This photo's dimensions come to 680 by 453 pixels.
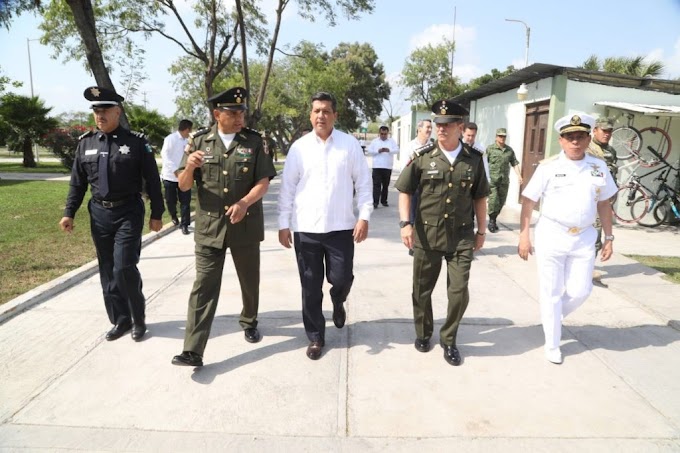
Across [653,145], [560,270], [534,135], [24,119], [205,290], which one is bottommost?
[205,290]

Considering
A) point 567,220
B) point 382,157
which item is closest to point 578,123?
point 567,220

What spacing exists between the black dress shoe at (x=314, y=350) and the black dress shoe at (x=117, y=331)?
1.57 meters

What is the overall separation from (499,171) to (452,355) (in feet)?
16.6

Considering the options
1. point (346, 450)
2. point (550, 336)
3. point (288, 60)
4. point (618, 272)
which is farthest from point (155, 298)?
point (288, 60)

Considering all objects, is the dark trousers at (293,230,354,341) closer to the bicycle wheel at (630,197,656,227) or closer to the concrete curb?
the concrete curb

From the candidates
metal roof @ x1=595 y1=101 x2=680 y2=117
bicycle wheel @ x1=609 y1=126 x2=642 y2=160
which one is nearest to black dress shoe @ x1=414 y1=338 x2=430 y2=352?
metal roof @ x1=595 y1=101 x2=680 y2=117

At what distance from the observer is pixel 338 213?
3520 mm

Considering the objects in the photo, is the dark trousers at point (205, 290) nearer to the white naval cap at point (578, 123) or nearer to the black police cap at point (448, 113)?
the black police cap at point (448, 113)

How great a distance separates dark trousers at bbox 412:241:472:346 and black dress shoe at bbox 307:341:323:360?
30.6 inches

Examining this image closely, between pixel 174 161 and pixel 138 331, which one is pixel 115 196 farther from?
pixel 174 161

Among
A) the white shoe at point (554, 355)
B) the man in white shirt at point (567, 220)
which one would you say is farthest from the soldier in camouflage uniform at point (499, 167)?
the white shoe at point (554, 355)

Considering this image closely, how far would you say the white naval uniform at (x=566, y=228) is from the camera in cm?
353

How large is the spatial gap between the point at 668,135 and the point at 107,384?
10339 millimetres

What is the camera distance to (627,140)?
921 cm
